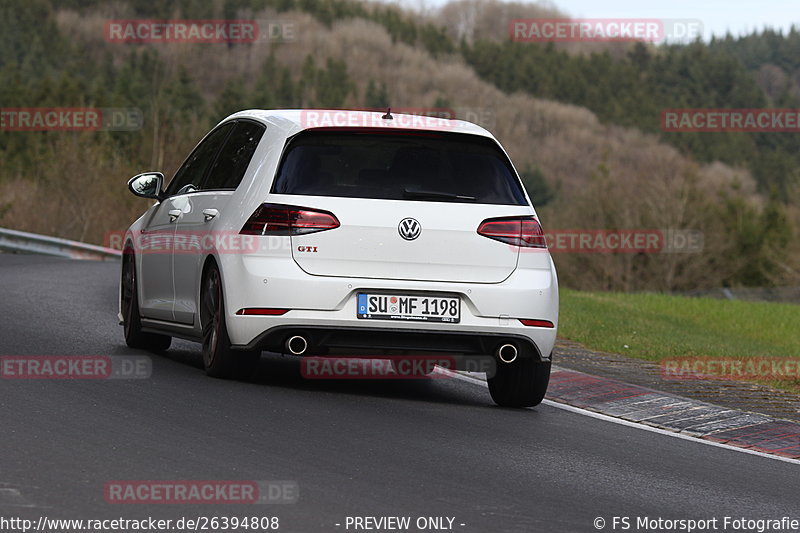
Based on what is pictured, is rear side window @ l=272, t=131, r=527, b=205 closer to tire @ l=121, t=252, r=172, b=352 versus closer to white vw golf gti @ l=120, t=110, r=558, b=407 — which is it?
white vw golf gti @ l=120, t=110, r=558, b=407

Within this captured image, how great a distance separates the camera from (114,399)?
7.70m

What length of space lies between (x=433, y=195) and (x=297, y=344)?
1.26 meters

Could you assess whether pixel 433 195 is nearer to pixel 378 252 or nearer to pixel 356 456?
pixel 378 252

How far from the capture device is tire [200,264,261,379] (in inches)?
336

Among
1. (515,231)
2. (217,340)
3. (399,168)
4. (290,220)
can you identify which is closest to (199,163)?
(217,340)

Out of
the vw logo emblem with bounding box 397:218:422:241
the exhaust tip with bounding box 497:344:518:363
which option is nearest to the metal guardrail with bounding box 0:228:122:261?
the vw logo emblem with bounding box 397:218:422:241

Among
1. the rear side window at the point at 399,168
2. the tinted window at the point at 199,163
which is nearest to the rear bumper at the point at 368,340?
the rear side window at the point at 399,168

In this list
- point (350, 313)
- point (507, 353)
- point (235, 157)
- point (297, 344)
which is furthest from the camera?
point (235, 157)

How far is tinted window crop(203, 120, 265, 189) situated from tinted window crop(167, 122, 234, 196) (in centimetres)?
20

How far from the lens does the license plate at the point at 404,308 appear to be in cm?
819

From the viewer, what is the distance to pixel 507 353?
27.5ft

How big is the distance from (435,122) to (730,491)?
11.0 feet

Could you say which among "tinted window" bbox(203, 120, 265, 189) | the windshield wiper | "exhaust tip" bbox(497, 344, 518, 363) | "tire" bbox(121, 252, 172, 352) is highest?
"tinted window" bbox(203, 120, 265, 189)

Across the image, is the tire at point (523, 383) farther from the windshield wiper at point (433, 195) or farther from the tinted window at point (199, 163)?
the tinted window at point (199, 163)
